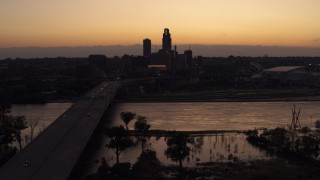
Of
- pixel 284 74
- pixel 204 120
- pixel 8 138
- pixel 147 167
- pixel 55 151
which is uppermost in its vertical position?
pixel 55 151

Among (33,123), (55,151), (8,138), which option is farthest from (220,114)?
(55,151)

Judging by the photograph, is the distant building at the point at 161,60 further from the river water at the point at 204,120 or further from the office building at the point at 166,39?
the river water at the point at 204,120

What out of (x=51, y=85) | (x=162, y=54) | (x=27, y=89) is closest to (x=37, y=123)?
(x=27, y=89)

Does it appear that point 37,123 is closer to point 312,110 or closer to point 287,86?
point 312,110

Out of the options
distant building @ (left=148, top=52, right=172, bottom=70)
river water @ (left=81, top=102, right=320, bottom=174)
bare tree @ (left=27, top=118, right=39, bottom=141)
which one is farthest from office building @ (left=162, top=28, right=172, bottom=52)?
bare tree @ (left=27, top=118, right=39, bottom=141)

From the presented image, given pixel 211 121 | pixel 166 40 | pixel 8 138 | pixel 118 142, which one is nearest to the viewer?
pixel 118 142

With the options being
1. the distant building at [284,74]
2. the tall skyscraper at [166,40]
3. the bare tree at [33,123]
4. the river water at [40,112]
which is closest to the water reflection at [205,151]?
the bare tree at [33,123]

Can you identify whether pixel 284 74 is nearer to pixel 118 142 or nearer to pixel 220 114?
pixel 220 114

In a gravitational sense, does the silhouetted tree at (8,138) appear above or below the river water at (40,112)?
above

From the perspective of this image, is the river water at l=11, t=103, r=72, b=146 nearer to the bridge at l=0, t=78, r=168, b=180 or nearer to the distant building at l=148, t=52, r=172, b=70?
the bridge at l=0, t=78, r=168, b=180
